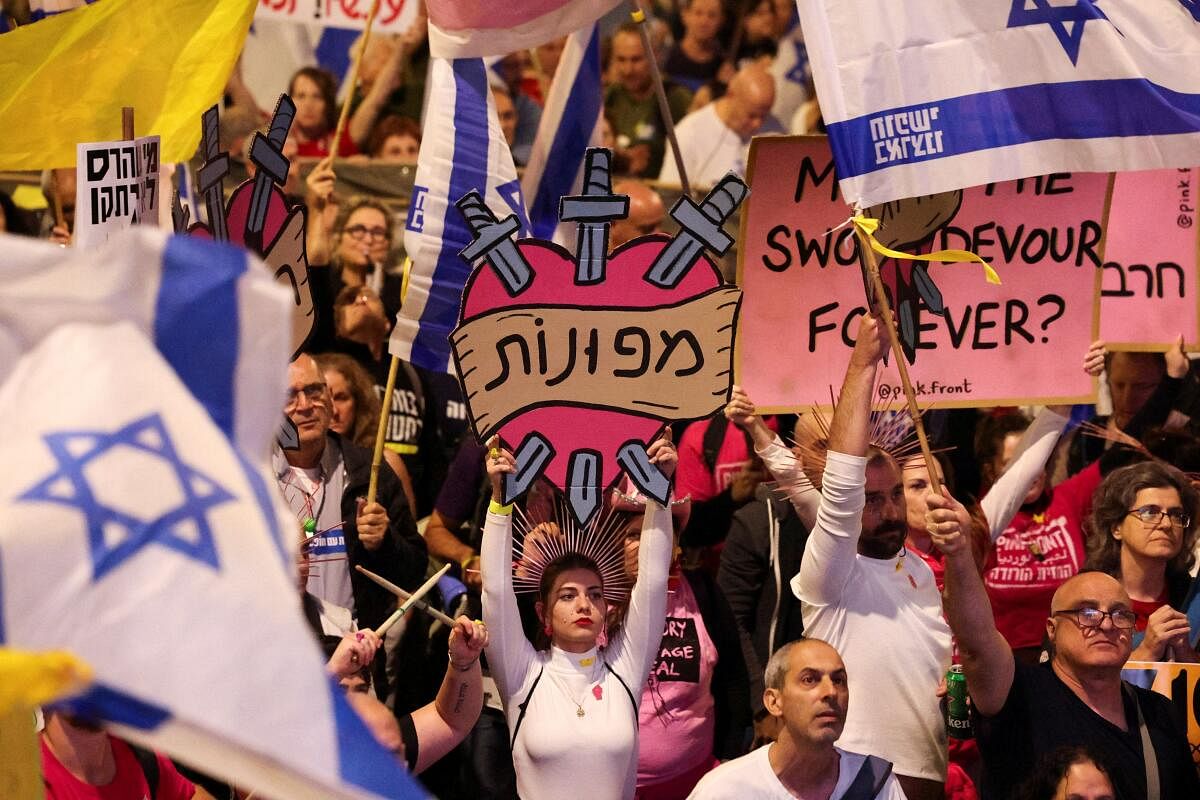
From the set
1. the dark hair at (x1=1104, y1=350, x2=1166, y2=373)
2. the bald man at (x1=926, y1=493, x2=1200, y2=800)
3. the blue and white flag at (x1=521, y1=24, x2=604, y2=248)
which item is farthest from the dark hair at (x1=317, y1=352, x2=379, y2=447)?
the dark hair at (x1=1104, y1=350, x2=1166, y2=373)

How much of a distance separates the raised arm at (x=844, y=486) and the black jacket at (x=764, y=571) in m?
0.62

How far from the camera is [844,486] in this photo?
5656mm

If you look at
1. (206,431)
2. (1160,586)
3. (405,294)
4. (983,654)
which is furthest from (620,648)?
(206,431)

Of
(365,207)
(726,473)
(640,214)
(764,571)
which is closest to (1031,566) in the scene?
(764,571)

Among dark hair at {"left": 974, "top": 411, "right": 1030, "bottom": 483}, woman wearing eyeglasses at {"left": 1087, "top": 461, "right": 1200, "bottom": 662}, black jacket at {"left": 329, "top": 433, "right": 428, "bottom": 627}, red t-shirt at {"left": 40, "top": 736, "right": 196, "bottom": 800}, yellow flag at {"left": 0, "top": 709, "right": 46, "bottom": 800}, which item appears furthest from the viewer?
dark hair at {"left": 974, "top": 411, "right": 1030, "bottom": 483}

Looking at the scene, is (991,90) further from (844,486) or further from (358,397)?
(358,397)

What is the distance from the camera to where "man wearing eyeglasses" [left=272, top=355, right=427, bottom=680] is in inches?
239

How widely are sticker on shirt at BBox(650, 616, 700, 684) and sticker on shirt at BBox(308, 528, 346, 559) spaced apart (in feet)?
3.37

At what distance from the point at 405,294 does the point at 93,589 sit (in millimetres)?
3692

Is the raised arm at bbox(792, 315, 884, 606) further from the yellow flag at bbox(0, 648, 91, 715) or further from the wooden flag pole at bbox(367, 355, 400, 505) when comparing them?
the yellow flag at bbox(0, 648, 91, 715)

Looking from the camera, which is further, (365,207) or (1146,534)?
(365,207)

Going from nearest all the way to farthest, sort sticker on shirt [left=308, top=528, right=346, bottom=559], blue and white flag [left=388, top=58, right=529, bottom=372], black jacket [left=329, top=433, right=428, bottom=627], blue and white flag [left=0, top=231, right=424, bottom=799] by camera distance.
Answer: blue and white flag [left=0, top=231, right=424, bottom=799], sticker on shirt [left=308, top=528, right=346, bottom=559], black jacket [left=329, top=433, right=428, bottom=627], blue and white flag [left=388, top=58, right=529, bottom=372]

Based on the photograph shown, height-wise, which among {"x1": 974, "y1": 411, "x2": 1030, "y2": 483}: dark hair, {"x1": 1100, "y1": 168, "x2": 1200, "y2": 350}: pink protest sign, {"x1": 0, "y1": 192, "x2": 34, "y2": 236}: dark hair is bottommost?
{"x1": 974, "y1": 411, "x2": 1030, "y2": 483}: dark hair

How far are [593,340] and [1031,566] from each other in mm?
2024
